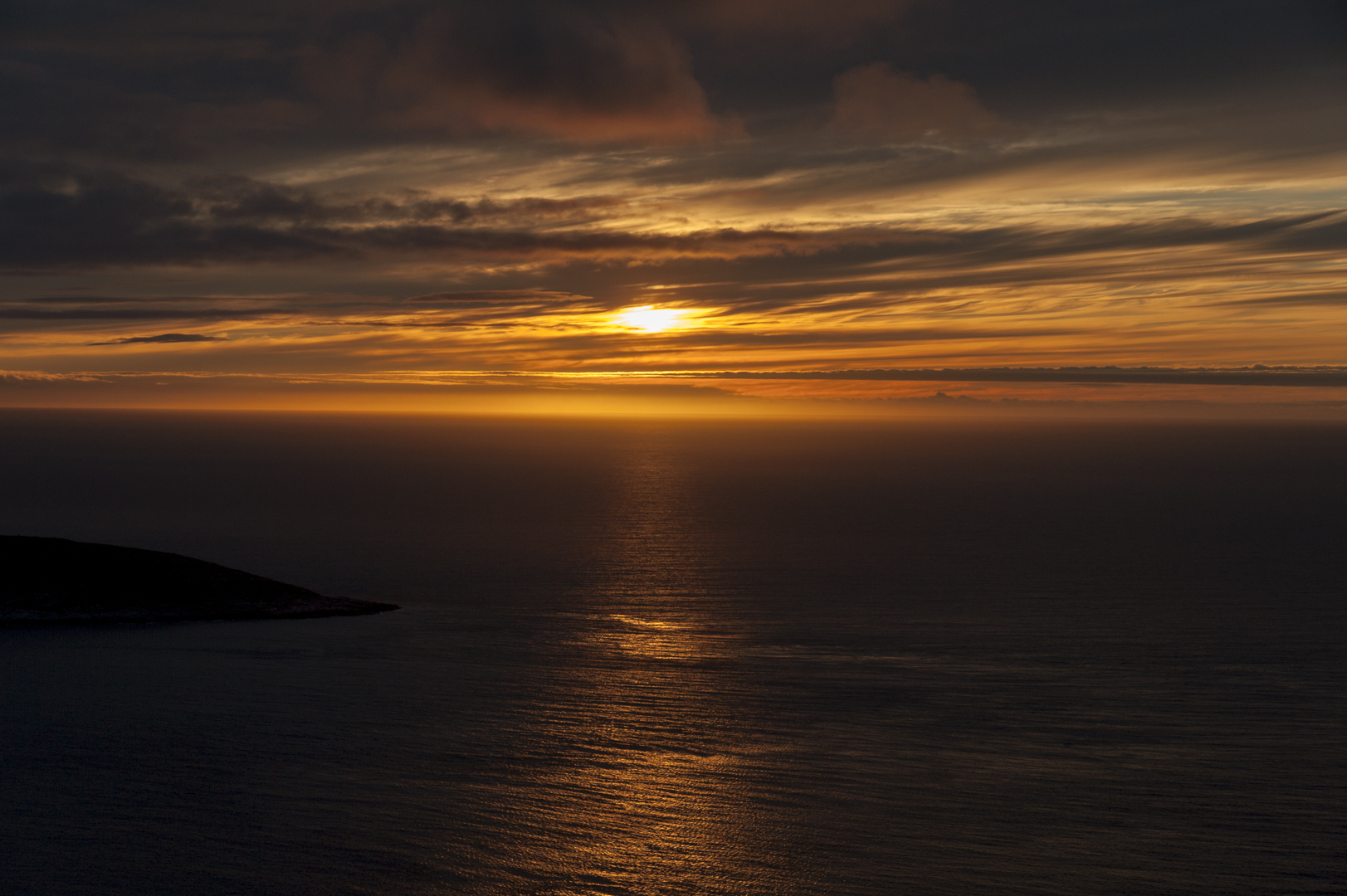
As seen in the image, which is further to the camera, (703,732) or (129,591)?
(129,591)

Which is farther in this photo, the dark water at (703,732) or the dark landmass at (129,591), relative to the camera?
the dark landmass at (129,591)

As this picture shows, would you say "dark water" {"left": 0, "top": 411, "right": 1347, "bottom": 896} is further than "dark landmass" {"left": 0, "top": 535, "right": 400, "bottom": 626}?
No

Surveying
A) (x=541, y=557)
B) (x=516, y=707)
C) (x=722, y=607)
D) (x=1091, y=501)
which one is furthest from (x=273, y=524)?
(x=1091, y=501)

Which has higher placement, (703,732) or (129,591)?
(129,591)

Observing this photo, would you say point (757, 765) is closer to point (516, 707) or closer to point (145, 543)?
point (516, 707)
